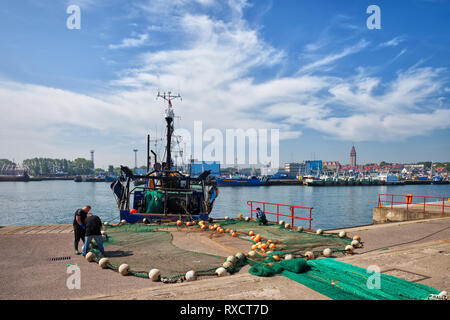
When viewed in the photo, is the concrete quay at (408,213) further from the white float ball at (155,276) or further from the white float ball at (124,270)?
the white float ball at (124,270)

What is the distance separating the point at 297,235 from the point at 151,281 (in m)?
6.88

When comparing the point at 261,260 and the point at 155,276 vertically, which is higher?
the point at 155,276

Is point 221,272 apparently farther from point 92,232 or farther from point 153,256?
point 92,232

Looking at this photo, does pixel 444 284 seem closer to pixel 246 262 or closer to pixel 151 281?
pixel 246 262

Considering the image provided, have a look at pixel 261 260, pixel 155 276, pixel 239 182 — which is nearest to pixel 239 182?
pixel 239 182

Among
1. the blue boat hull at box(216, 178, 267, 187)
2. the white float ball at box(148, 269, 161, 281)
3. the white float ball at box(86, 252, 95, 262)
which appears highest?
the white float ball at box(148, 269, 161, 281)

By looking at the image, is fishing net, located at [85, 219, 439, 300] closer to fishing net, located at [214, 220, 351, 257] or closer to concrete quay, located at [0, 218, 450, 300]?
fishing net, located at [214, 220, 351, 257]

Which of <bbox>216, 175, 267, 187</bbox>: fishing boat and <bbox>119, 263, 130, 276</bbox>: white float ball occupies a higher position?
<bbox>119, 263, 130, 276</bbox>: white float ball

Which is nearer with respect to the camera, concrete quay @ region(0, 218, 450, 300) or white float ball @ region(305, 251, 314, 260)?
concrete quay @ region(0, 218, 450, 300)

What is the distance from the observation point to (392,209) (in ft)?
66.1

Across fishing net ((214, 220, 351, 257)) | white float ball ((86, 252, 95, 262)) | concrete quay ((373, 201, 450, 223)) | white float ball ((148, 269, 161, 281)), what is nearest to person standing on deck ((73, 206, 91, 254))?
white float ball ((86, 252, 95, 262))

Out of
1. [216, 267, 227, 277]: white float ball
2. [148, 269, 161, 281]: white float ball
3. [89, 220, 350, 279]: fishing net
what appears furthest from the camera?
[89, 220, 350, 279]: fishing net
